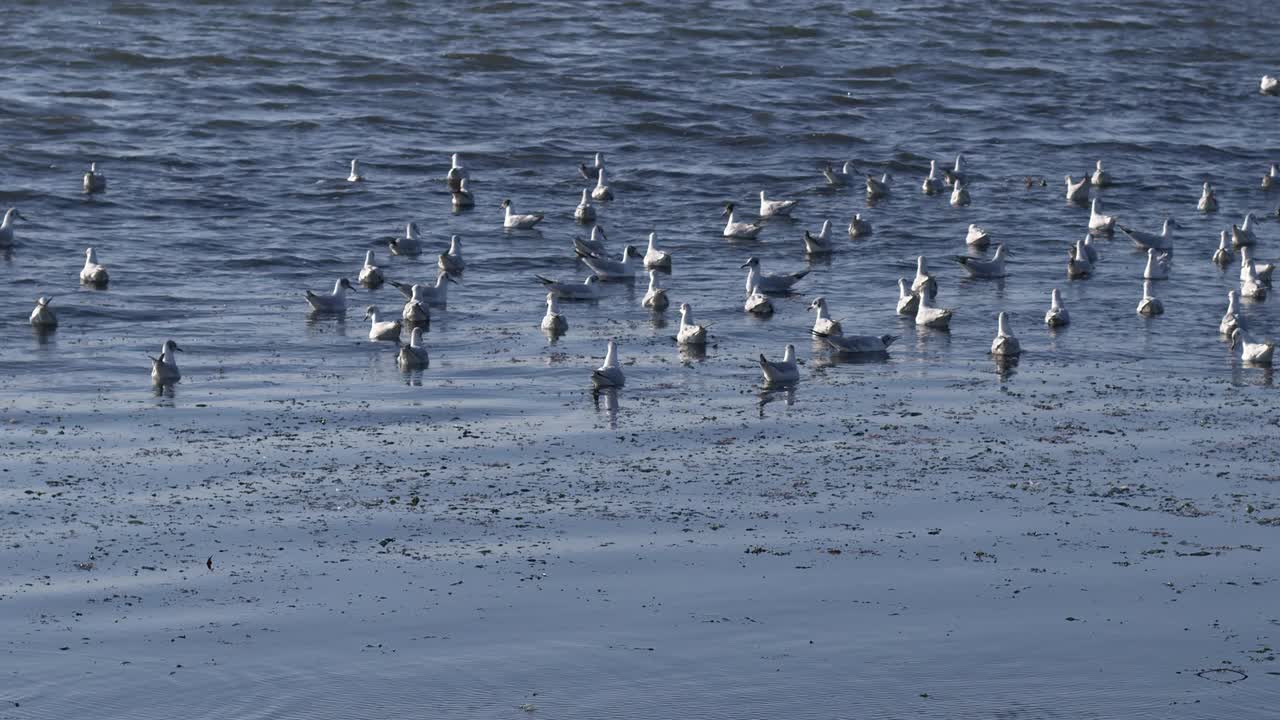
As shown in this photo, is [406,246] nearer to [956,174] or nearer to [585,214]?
[585,214]

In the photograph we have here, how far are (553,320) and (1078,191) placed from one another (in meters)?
18.0

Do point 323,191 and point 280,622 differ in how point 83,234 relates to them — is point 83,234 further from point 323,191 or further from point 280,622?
point 280,622

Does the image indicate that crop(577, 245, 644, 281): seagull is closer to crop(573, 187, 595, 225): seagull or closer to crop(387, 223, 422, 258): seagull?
crop(387, 223, 422, 258): seagull

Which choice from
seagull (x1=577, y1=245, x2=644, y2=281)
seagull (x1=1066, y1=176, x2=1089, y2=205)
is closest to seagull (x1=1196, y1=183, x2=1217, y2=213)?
seagull (x1=1066, y1=176, x2=1089, y2=205)

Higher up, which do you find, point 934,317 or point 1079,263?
point 1079,263

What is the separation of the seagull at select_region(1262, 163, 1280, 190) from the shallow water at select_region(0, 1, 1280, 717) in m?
0.48

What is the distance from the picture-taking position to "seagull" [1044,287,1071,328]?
3484 centimetres

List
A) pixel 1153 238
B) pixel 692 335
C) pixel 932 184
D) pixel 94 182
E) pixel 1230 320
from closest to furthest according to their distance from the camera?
pixel 692 335, pixel 1230 320, pixel 1153 238, pixel 94 182, pixel 932 184

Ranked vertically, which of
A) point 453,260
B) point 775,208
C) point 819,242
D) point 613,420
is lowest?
point 613,420

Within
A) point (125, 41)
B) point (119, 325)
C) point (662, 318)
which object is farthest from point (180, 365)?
point (125, 41)

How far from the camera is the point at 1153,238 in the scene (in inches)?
1688

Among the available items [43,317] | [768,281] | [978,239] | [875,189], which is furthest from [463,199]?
[43,317]

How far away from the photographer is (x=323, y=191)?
4762cm

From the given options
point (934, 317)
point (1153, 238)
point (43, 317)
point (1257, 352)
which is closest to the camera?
point (1257, 352)
